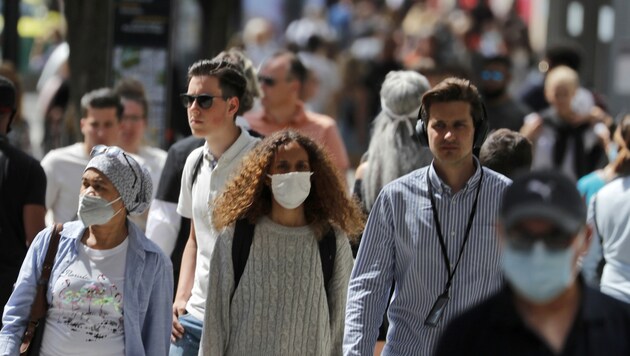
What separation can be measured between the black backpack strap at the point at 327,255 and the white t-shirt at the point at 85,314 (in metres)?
0.84

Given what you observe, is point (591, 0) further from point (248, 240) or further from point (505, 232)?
point (505, 232)

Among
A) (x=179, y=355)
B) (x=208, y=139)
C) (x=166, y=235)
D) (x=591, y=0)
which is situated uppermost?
(x=591, y=0)

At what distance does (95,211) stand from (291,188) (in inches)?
32.2

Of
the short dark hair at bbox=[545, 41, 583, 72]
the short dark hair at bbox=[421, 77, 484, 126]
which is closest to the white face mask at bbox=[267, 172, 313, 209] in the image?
the short dark hair at bbox=[421, 77, 484, 126]

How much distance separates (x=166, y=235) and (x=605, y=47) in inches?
464

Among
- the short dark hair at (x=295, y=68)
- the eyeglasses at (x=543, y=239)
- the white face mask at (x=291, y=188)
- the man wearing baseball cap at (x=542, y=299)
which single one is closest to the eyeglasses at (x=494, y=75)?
the short dark hair at (x=295, y=68)

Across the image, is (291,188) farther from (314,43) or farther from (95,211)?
(314,43)

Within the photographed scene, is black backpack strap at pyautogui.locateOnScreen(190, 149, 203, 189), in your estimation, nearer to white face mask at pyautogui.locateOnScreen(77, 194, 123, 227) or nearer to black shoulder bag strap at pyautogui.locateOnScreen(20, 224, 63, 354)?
white face mask at pyautogui.locateOnScreen(77, 194, 123, 227)

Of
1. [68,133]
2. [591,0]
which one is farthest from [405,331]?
[591,0]

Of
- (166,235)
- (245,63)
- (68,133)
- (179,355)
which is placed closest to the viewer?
(179,355)

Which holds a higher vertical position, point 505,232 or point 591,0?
point 591,0

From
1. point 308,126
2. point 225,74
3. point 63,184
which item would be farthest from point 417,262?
point 308,126

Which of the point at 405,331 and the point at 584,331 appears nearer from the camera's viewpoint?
the point at 584,331

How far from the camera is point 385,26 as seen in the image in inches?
1048
